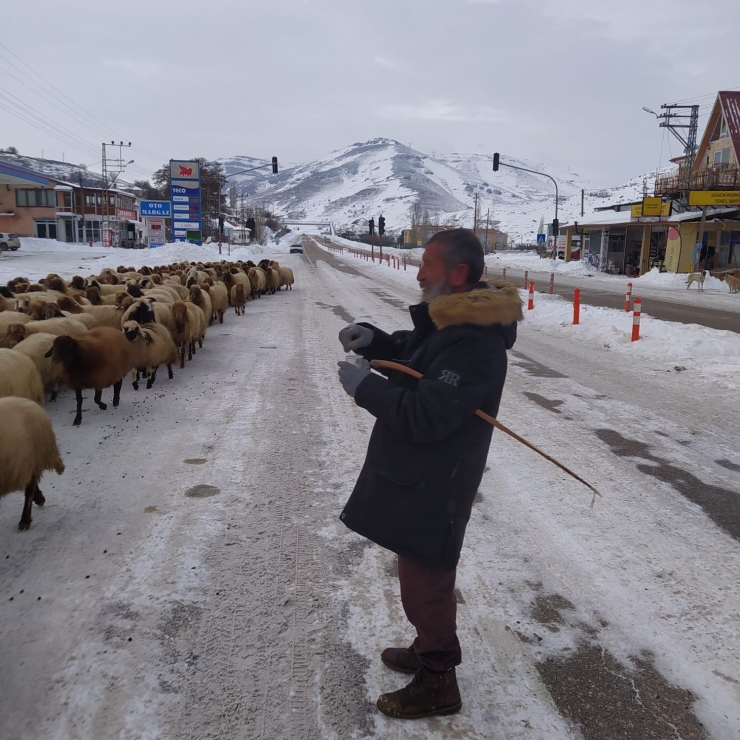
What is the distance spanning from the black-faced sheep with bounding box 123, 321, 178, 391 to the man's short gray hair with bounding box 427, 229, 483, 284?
21.0 feet

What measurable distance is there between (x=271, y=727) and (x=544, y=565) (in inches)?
80.7

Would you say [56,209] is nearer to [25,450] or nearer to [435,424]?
[25,450]

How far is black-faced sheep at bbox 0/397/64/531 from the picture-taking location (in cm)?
416

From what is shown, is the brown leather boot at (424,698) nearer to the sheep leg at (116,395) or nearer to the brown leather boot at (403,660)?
the brown leather boot at (403,660)

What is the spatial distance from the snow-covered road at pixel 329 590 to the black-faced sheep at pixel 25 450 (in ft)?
0.87

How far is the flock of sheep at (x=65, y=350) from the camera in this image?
174 inches

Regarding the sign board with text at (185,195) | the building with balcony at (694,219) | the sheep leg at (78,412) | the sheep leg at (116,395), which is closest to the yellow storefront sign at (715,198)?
the building with balcony at (694,219)

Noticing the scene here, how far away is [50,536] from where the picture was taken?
438 cm

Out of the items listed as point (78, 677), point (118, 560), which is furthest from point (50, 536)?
point (78, 677)

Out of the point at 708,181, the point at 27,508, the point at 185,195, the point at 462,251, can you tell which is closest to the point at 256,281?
the point at 27,508

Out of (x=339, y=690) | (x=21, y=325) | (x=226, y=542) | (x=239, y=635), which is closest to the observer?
(x=339, y=690)

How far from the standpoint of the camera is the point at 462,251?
Answer: 2553 mm

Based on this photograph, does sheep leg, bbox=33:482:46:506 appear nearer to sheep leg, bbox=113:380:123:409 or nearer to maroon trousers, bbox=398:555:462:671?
sheep leg, bbox=113:380:123:409

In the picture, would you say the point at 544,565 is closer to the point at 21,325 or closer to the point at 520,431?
the point at 520,431
